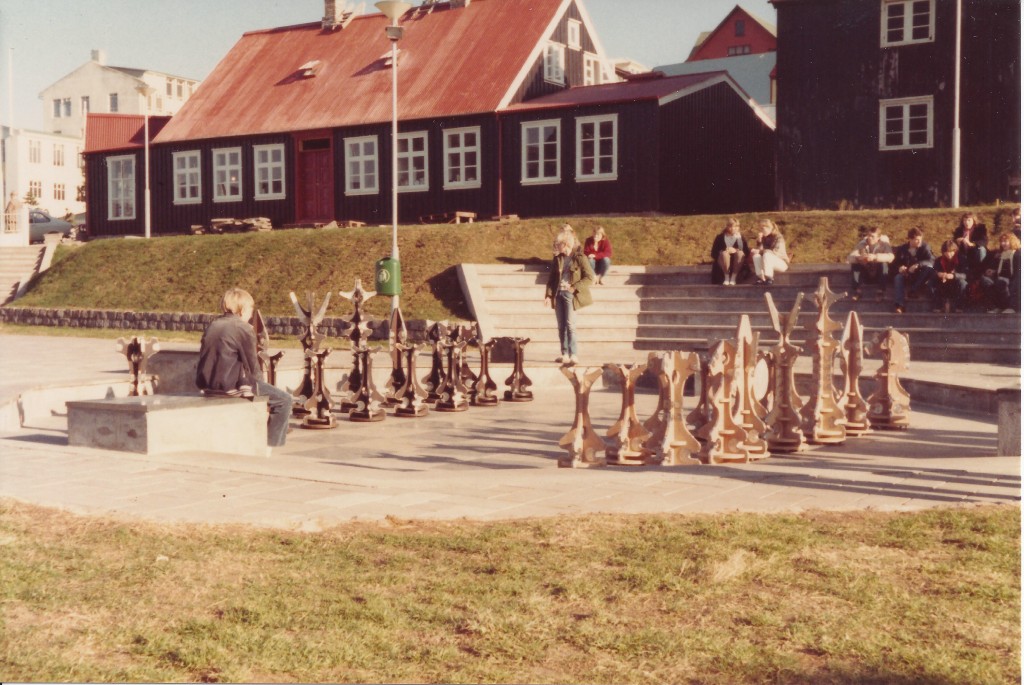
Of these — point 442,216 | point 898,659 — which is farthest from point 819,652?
point 442,216

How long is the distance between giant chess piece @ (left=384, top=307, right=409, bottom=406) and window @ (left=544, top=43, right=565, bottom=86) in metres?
21.5

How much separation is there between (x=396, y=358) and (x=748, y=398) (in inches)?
196

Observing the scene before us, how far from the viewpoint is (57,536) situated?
5.70 meters

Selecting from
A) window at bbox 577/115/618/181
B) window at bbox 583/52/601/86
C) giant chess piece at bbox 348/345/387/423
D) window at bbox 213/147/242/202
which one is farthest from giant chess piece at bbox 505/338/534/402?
window at bbox 213/147/242/202

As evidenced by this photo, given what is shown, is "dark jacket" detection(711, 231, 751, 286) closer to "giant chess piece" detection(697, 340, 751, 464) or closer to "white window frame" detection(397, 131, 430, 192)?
"giant chess piece" detection(697, 340, 751, 464)

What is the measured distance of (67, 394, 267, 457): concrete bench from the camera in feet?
27.6

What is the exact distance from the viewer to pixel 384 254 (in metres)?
26.0

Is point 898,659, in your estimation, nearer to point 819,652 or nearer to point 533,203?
point 819,652

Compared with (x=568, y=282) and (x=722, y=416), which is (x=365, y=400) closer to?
(x=722, y=416)

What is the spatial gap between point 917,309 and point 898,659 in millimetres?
15884

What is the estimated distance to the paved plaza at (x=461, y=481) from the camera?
6445 mm

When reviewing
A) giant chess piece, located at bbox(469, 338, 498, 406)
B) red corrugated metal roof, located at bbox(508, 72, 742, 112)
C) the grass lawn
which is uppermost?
red corrugated metal roof, located at bbox(508, 72, 742, 112)

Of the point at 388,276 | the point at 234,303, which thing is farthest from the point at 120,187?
the point at 234,303

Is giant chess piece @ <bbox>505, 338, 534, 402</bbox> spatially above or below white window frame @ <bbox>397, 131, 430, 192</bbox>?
below
